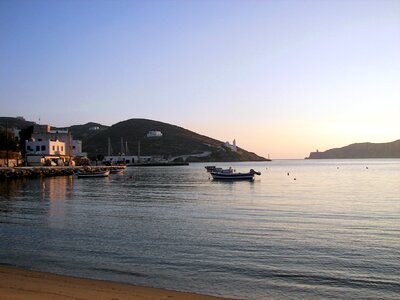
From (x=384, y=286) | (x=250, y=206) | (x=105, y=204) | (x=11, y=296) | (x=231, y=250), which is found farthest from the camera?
(x=105, y=204)

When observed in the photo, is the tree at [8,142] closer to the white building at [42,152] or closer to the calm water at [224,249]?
the white building at [42,152]

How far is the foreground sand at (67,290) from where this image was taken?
11.1 m

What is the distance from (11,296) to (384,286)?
1088cm

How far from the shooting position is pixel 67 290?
11820 millimetres

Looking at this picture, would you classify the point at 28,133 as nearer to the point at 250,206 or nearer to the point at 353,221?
the point at 250,206

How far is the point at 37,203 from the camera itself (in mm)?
38688

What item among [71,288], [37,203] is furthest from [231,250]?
[37,203]

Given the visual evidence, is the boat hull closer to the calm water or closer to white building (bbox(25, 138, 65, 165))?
the calm water

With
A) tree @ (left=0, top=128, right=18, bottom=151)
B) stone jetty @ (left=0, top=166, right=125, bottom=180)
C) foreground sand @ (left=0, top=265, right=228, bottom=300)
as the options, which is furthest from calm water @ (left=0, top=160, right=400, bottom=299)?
tree @ (left=0, top=128, right=18, bottom=151)

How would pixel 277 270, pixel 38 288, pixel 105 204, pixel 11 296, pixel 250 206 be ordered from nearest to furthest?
1. pixel 11 296
2. pixel 38 288
3. pixel 277 270
4. pixel 250 206
5. pixel 105 204

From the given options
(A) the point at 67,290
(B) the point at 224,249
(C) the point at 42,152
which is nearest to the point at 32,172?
(C) the point at 42,152

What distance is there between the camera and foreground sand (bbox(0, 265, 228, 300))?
11086 millimetres

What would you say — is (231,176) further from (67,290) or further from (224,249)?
(67,290)

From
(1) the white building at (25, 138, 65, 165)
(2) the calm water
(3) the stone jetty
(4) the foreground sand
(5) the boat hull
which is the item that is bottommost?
(2) the calm water
